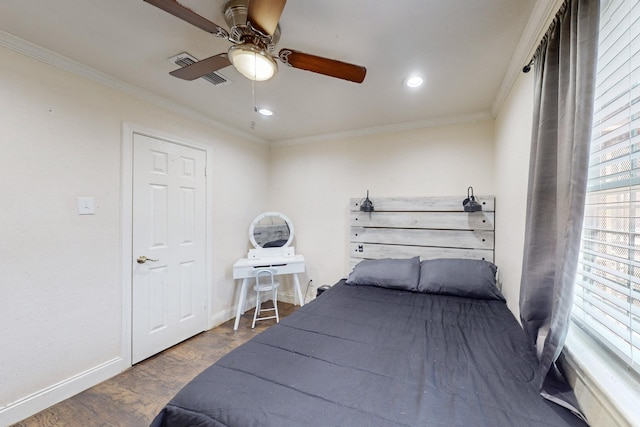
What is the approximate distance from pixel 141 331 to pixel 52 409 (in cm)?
63

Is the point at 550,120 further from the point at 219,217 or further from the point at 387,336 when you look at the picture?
the point at 219,217

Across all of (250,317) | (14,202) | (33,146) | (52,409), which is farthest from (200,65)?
(250,317)

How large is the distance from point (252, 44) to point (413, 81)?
1.31m

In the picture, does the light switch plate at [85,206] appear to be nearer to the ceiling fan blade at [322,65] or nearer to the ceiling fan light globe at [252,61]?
the ceiling fan light globe at [252,61]

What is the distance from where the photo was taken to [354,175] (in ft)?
10.4

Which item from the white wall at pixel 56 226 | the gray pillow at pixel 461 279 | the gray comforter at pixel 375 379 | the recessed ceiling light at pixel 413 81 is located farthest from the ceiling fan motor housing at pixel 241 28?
the gray pillow at pixel 461 279

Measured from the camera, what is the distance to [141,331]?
2188 millimetres

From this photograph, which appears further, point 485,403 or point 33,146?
point 33,146

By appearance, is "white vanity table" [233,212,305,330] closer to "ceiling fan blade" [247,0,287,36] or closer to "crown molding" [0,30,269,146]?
"crown molding" [0,30,269,146]

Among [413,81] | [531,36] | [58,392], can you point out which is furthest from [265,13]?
[58,392]

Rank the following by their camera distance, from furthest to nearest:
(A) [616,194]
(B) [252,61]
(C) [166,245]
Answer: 1. (C) [166,245]
2. (B) [252,61]
3. (A) [616,194]

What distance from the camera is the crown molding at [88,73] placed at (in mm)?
1533

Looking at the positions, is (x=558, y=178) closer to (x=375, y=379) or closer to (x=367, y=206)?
(x=375, y=379)

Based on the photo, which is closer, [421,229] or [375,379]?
[375,379]
